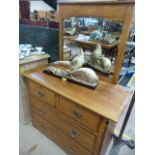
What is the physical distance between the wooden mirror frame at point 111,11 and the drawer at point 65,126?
0.54m

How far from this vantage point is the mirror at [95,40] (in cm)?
112

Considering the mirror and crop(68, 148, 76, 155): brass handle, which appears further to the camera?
crop(68, 148, 76, 155): brass handle

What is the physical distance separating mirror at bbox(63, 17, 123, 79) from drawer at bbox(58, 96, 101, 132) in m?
0.44

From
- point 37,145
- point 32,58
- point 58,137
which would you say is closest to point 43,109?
point 58,137

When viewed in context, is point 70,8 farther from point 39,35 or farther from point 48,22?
point 39,35

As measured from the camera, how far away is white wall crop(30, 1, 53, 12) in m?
1.56

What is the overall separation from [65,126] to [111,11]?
1084 millimetres

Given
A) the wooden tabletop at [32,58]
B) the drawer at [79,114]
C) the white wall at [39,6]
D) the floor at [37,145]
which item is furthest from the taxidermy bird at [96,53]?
the floor at [37,145]

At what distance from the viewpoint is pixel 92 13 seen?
1128 mm

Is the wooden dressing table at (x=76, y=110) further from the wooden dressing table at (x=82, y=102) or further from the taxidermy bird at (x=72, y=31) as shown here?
the taxidermy bird at (x=72, y=31)

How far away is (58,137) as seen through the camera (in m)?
1.42

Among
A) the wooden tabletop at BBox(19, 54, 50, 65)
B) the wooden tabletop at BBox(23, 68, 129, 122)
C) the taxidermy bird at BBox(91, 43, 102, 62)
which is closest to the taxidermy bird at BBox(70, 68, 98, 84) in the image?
the wooden tabletop at BBox(23, 68, 129, 122)

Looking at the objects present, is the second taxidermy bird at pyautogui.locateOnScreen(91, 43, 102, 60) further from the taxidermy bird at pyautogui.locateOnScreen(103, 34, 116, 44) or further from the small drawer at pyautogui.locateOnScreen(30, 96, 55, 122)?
the small drawer at pyautogui.locateOnScreen(30, 96, 55, 122)

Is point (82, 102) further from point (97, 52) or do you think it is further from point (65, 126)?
point (97, 52)
